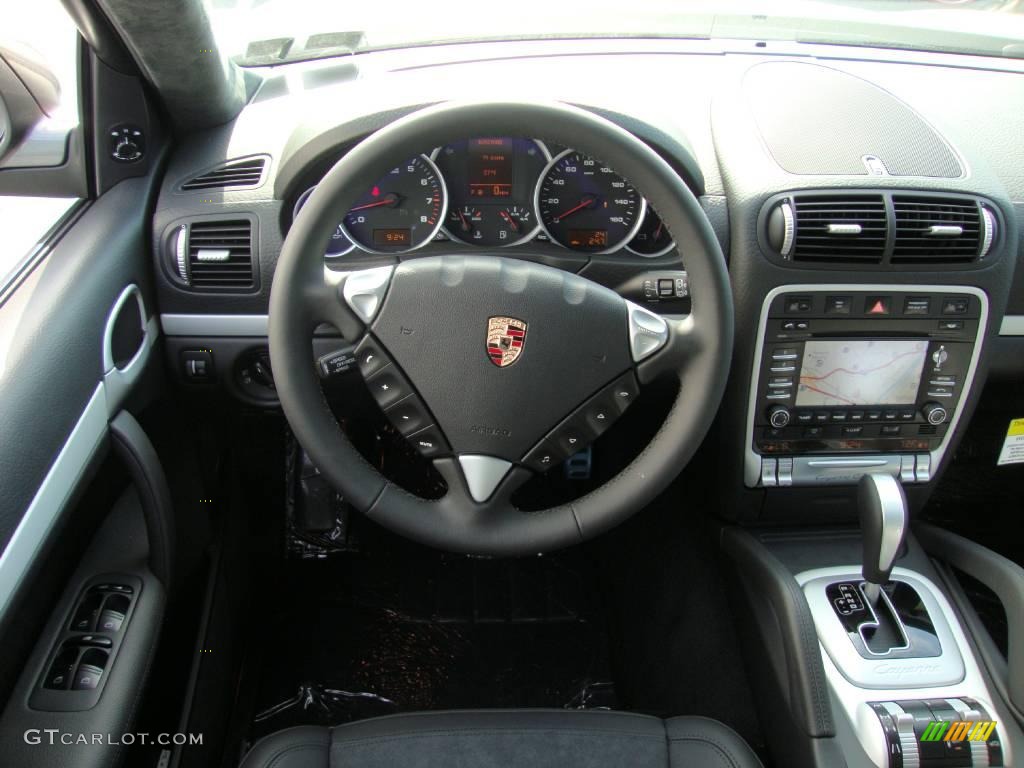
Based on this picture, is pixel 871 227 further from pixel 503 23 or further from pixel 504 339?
pixel 503 23

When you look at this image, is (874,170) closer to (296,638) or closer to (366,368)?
(366,368)

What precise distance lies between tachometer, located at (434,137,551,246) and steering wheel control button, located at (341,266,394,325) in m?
0.41

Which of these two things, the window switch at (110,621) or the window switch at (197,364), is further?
the window switch at (197,364)

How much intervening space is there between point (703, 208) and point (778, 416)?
419mm

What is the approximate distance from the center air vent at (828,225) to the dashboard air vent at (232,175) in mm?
962

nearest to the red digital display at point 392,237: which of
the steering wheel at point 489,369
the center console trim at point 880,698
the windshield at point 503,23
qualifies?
the steering wheel at point 489,369

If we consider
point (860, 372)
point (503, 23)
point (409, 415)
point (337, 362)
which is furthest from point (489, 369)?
point (503, 23)

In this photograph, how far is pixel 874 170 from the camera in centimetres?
154

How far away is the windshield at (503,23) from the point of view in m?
1.97

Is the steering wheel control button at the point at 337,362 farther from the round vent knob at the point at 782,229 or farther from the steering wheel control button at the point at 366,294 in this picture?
the round vent knob at the point at 782,229

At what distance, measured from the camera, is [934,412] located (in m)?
1.64

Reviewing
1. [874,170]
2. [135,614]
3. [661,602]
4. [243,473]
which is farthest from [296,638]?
[874,170]

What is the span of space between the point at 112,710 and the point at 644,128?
1310 mm

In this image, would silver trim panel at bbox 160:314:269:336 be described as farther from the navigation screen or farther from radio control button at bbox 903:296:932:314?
radio control button at bbox 903:296:932:314
